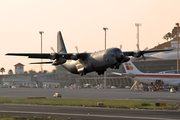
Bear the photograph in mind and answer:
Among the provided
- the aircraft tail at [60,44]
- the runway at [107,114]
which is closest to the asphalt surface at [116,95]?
the aircraft tail at [60,44]

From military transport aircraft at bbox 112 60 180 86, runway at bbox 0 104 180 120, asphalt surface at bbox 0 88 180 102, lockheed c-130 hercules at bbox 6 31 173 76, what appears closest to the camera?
runway at bbox 0 104 180 120

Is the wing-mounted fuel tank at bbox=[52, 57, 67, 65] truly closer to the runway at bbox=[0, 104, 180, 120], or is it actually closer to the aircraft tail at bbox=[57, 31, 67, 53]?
the aircraft tail at bbox=[57, 31, 67, 53]

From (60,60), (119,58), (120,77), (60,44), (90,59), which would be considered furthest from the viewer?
(120,77)

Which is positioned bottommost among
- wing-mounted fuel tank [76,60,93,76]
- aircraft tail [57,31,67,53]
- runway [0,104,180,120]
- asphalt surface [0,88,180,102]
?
asphalt surface [0,88,180,102]

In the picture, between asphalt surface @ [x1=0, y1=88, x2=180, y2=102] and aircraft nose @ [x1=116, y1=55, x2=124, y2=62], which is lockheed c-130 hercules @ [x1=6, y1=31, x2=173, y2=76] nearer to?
aircraft nose @ [x1=116, y1=55, x2=124, y2=62]

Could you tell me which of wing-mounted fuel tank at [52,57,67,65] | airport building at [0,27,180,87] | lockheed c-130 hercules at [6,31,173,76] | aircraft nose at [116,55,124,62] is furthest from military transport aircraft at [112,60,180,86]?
aircraft nose at [116,55,124,62]

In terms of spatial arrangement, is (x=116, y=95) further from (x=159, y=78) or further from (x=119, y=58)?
(x=119, y=58)

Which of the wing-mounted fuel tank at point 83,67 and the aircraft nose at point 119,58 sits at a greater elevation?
the aircraft nose at point 119,58

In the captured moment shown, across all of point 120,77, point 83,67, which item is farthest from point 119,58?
point 120,77

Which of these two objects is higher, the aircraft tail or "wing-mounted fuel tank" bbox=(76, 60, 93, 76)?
the aircraft tail

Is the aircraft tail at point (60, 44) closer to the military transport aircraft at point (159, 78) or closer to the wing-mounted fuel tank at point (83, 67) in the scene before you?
the wing-mounted fuel tank at point (83, 67)

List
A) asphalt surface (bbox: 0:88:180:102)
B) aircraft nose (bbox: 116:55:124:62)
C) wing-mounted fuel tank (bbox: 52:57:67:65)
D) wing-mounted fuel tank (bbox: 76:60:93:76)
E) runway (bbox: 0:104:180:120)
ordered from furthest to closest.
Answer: asphalt surface (bbox: 0:88:180:102)
wing-mounted fuel tank (bbox: 52:57:67:65)
wing-mounted fuel tank (bbox: 76:60:93:76)
aircraft nose (bbox: 116:55:124:62)
runway (bbox: 0:104:180:120)

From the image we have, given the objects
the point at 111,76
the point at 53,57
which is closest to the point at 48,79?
the point at 111,76

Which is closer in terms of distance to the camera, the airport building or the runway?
the runway
